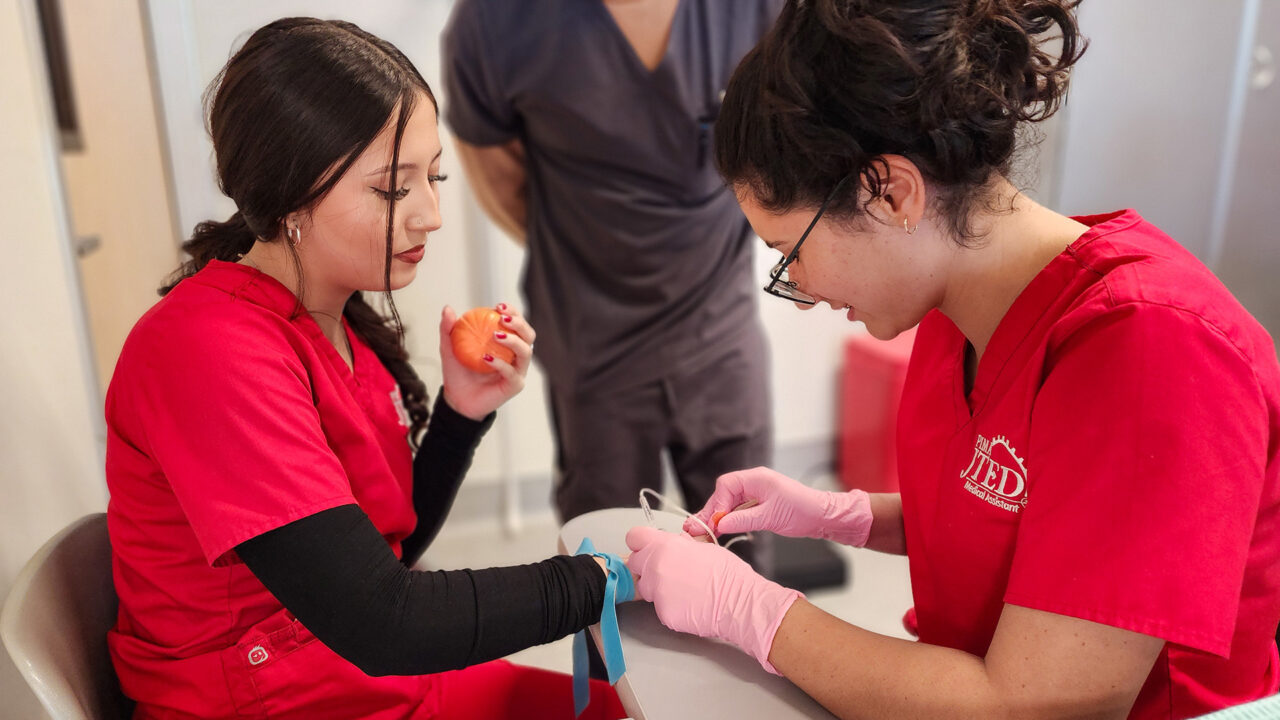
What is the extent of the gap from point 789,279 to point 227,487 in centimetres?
62

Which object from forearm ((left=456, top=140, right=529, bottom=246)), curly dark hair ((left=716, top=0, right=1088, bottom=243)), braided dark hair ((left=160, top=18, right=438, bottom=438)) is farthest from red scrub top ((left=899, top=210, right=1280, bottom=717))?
forearm ((left=456, top=140, right=529, bottom=246))

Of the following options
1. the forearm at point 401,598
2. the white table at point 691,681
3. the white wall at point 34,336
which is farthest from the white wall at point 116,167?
the white table at point 691,681

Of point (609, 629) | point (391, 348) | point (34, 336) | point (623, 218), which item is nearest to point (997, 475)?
point (609, 629)

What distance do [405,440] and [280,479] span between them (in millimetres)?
355

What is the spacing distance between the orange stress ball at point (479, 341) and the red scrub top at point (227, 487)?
16 cm

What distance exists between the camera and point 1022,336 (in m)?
0.90

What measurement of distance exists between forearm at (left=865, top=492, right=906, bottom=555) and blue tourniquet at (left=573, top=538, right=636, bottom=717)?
0.38 metres

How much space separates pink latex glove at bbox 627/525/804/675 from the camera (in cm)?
92

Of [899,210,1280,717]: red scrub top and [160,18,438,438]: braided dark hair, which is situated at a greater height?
[160,18,438,438]: braided dark hair

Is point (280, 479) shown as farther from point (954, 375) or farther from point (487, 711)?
point (954, 375)

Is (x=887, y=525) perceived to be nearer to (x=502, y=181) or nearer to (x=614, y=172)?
(x=614, y=172)

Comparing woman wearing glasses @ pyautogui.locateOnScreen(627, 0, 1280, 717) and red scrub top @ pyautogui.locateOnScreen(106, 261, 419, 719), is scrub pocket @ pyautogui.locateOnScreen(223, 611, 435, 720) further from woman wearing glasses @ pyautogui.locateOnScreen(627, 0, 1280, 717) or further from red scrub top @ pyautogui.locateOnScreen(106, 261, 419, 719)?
woman wearing glasses @ pyautogui.locateOnScreen(627, 0, 1280, 717)

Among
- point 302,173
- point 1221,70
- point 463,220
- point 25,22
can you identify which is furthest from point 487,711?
point 1221,70

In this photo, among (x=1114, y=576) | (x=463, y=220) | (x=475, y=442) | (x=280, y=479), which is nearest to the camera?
(x=1114, y=576)
